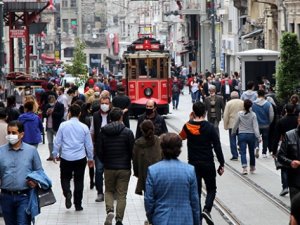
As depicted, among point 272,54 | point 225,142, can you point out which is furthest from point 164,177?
point 272,54

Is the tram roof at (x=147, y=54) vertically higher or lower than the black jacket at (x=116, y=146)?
higher

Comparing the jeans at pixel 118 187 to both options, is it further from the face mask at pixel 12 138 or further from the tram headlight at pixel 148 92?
the tram headlight at pixel 148 92

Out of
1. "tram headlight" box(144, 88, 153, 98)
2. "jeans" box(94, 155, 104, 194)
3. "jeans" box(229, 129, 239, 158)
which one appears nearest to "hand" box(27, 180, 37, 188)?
"jeans" box(94, 155, 104, 194)

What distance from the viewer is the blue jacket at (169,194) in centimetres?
1095

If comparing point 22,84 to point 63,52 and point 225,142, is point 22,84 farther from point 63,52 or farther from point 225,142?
point 63,52

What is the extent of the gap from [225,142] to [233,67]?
135ft

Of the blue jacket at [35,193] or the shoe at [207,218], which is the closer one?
the blue jacket at [35,193]

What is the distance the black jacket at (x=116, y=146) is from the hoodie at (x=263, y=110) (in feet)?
32.8

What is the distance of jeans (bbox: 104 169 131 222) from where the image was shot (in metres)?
15.7

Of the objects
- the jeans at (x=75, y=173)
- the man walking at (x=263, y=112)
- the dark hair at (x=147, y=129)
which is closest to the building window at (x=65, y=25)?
the man walking at (x=263, y=112)

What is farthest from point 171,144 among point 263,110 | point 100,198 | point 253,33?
point 253,33

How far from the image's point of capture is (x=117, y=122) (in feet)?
52.2

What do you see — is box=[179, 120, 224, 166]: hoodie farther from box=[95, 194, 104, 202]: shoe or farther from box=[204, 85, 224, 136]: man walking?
box=[204, 85, 224, 136]: man walking

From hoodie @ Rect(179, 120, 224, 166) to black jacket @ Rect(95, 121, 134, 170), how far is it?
0.78 meters
